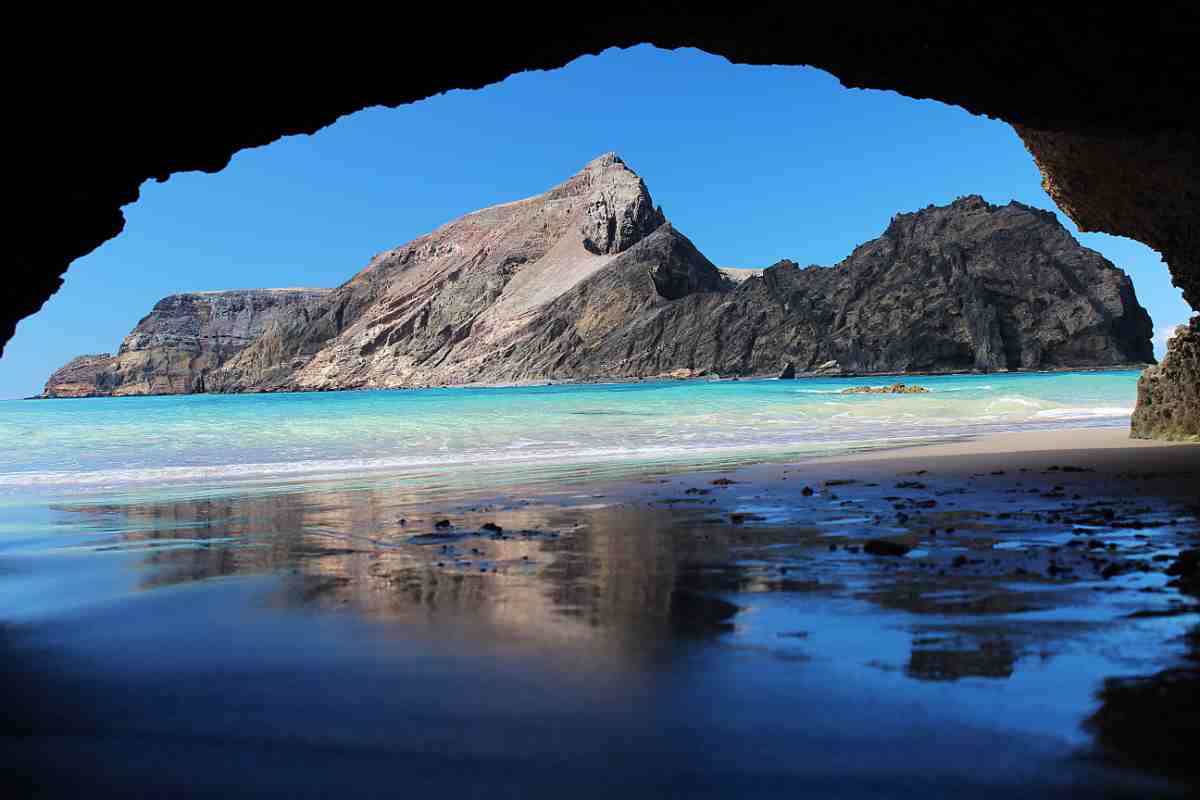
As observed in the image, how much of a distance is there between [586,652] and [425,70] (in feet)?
13.9

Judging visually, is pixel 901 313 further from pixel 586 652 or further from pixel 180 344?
pixel 180 344

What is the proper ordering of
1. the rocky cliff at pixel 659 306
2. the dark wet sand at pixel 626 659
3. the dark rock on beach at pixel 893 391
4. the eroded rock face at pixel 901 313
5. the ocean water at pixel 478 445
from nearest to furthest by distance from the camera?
1. the dark wet sand at pixel 626 659
2. the ocean water at pixel 478 445
3. the dark rock on beach at pixel 893 391
4. the eroded rock face at pixel 901 313
5. the rocky cliff at pixel 659 306

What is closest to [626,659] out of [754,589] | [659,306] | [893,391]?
[754,589]

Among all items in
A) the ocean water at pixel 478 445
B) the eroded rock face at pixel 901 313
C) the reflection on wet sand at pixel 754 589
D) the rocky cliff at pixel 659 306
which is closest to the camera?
the reflection on wet sand at pixel 754 589

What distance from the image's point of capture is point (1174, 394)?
11.4 m

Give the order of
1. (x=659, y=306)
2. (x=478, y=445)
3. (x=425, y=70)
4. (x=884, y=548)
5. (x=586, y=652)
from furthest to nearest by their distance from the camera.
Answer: (x=659, y=306), (x=478, y=445), (x=425, y=70), (x=884, y=548), (x=586, y=652)

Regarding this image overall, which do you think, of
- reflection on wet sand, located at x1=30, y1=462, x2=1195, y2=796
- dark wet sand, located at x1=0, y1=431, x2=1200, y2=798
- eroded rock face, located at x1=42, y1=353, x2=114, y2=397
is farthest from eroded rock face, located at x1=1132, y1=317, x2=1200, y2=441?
eroded rock face, located at x1=42, y1=353, x2=114, y2=397

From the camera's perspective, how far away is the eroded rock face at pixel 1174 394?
10789mm

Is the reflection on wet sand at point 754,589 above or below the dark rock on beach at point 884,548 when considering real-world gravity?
below

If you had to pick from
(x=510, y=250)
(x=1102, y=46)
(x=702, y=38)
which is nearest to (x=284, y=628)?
(x=702, y=38)

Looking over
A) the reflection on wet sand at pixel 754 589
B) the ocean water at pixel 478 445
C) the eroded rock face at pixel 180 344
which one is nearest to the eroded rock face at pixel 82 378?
the eroded rock face at pixel 180 344

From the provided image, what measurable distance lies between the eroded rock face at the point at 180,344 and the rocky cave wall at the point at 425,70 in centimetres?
15957

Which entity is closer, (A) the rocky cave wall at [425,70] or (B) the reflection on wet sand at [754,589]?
(B) the reflection on wet sand at [754,589]

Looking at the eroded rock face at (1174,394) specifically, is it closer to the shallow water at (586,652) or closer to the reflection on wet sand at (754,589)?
the reflection on wet sand at (754,589)
